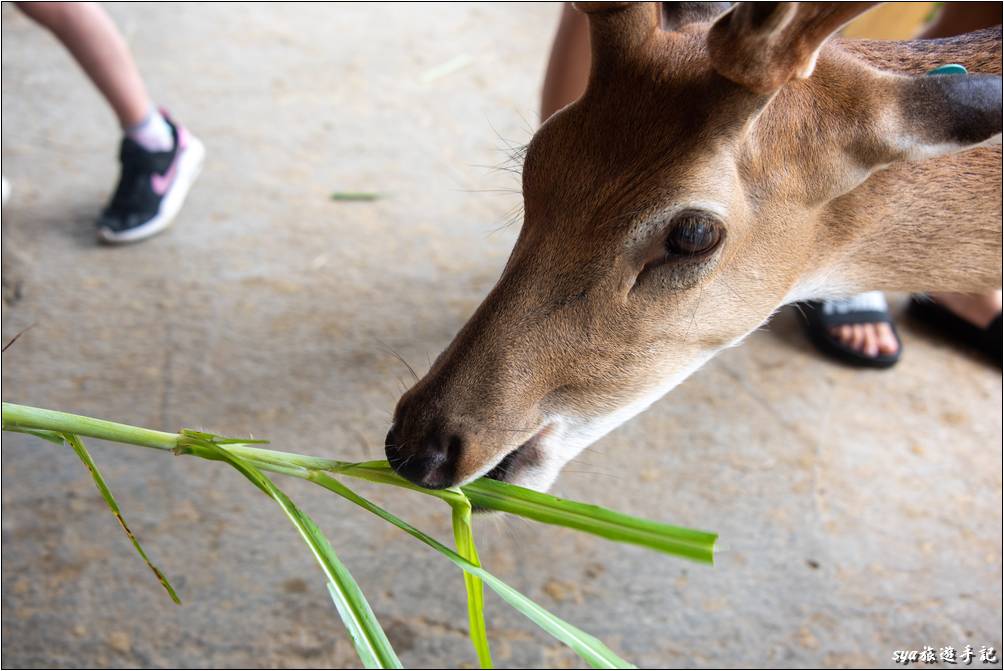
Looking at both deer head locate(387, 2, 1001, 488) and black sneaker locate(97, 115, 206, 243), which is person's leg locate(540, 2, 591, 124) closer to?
deer head locate(387, 2, 1001, 488)

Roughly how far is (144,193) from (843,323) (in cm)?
257

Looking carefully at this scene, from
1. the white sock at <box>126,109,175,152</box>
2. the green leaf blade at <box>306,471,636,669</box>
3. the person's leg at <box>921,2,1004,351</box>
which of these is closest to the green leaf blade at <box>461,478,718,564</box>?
the green leaf blade at <box>306,471,636,669</box>

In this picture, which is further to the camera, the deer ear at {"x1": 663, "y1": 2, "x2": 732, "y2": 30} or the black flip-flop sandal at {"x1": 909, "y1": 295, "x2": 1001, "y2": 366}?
the black flip-flop sandal at {"x1": 909, "y1": 295, "x2": 1001, "y2": 366}

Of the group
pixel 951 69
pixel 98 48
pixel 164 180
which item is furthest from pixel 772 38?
pixel 164 180

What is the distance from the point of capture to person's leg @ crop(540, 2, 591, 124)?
285 centimetres

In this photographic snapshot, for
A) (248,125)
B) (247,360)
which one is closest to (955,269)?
(247,360)

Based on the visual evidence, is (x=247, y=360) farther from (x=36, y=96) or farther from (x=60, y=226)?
(x=36, y=96)

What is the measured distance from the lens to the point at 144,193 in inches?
141

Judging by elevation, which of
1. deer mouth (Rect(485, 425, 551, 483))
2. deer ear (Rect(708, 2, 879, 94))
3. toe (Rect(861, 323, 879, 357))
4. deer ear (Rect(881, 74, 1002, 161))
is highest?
deer ear (Rect(708, 2, 879, 94))

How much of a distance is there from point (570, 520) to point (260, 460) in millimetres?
508

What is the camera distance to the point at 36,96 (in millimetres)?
4508

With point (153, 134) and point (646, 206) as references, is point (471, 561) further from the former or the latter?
point (153, 134)

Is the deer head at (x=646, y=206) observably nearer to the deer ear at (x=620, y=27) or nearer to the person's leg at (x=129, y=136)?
the deer ear at (x=620, y=27)

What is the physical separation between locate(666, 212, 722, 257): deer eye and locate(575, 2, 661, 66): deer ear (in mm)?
300
